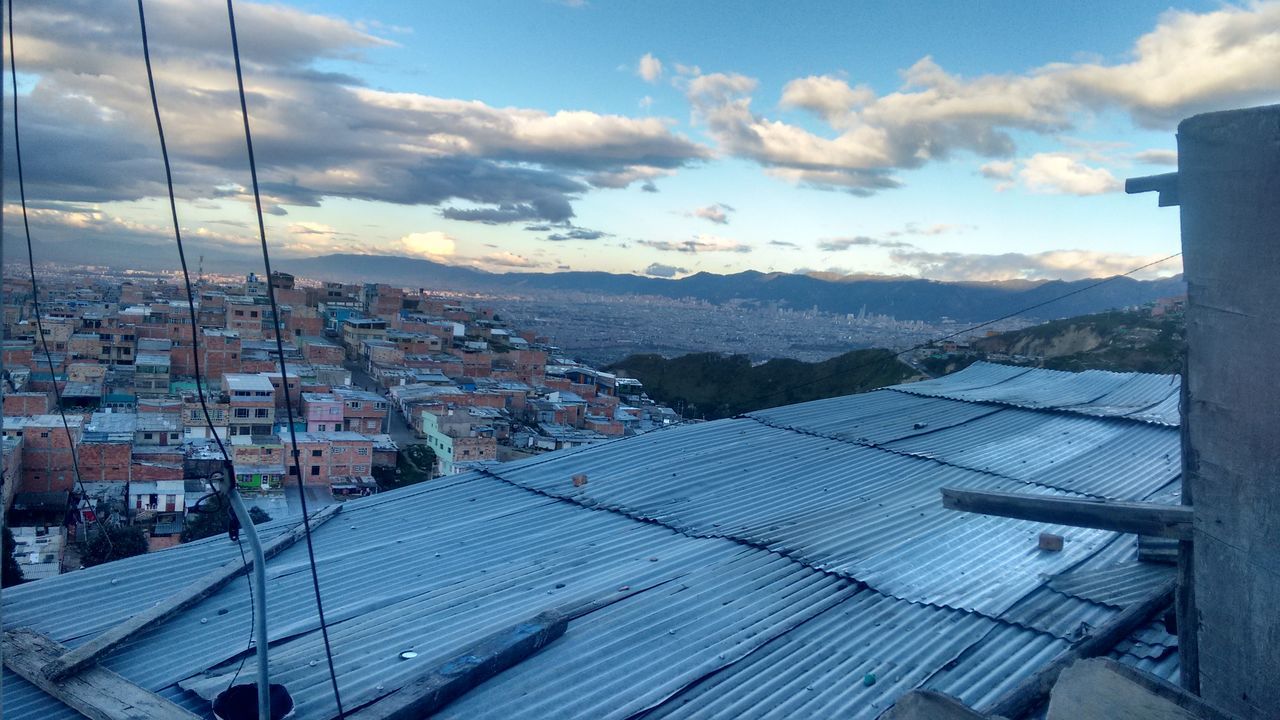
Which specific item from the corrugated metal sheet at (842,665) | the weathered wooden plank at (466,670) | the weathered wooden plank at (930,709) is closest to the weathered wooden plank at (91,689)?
the weathered wooden plank at (466,670)

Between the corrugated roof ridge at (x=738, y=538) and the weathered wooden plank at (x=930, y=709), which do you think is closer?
the weathered wooden plank at (x=930, y=709)

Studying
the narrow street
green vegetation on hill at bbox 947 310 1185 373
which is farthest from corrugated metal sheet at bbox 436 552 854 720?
the narrow street

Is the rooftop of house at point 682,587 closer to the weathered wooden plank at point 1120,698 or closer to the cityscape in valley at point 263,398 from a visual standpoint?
the weathered wooden plank at point 1120,698

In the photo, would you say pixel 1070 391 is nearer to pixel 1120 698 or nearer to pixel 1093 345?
pixel 1120 698

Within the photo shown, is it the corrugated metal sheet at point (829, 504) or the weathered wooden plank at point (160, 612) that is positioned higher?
the weathered wooden plank at point (160, 612)

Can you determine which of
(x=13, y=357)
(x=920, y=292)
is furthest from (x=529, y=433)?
(x=920, y=292)

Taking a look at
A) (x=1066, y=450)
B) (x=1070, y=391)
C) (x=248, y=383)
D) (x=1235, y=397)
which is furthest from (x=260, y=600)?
(x=248, y=383)

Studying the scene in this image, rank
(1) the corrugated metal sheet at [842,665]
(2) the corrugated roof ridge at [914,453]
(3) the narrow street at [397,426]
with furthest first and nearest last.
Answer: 1. (3) the narrow street at [397,426]
2. (2) the corrugated roof ridge at [914,453]
3. (1) the corrugated metal sheet at [842,665]

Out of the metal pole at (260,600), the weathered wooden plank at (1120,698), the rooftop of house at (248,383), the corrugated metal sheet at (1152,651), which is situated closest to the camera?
the weathered wooden plank at (1120,698)
